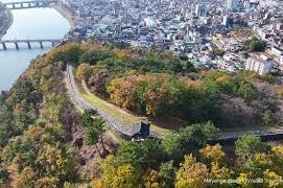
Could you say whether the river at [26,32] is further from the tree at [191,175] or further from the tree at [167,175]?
the tree at [191,175]

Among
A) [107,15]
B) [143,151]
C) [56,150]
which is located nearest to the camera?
[143,151]

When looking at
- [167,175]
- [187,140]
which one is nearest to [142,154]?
[167,175]

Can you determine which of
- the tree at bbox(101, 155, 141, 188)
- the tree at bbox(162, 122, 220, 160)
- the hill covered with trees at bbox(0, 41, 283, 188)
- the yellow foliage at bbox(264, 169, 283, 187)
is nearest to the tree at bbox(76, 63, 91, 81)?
the hill covered with trees at bbox(0, 41, 283, 188)

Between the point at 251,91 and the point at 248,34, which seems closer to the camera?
the point at 251,91

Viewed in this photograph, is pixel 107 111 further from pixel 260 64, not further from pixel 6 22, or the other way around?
pixel 6 22

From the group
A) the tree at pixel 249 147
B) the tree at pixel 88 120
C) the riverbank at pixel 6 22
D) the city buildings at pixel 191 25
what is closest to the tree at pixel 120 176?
the tree at pixel 88 120

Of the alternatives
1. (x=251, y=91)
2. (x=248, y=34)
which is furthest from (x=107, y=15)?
(x=251, y=91)

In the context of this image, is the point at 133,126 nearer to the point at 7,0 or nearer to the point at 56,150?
the point at 56,150
